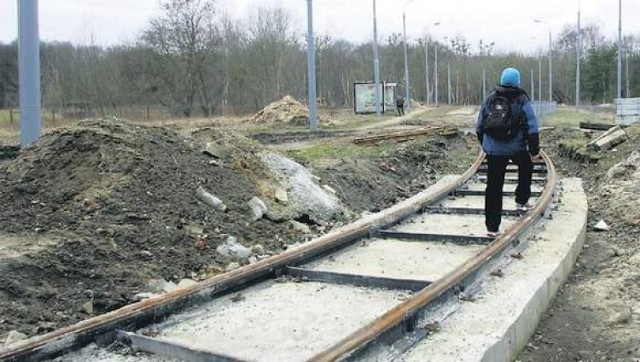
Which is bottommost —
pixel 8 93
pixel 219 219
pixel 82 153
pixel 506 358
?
pixel 506 358

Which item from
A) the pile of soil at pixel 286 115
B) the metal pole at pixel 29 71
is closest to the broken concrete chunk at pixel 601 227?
the metal pole at pixel 29 71

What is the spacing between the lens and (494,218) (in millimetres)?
8078

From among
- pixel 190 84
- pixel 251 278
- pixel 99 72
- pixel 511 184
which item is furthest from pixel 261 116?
pixel 251 278

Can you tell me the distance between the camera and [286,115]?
43.0 m

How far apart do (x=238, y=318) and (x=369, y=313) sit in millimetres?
1075

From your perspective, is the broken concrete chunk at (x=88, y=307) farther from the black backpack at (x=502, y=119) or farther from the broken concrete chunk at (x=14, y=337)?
the black backpack at (x=502, y=119)

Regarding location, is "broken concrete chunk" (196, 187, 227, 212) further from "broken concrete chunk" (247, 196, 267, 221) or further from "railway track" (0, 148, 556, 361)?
"railway track" (0, 148, 556, 361)

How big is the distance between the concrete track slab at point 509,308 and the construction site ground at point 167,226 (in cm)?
19

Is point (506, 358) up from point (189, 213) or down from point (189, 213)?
down

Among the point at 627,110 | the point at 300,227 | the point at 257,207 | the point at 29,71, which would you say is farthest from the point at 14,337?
the point at 627,110

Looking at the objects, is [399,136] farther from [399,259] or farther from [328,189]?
[399,259]

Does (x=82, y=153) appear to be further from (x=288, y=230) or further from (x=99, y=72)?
(x=99, y=72)

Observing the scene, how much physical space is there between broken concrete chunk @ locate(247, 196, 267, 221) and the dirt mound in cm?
3079

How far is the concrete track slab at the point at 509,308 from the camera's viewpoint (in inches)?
185
